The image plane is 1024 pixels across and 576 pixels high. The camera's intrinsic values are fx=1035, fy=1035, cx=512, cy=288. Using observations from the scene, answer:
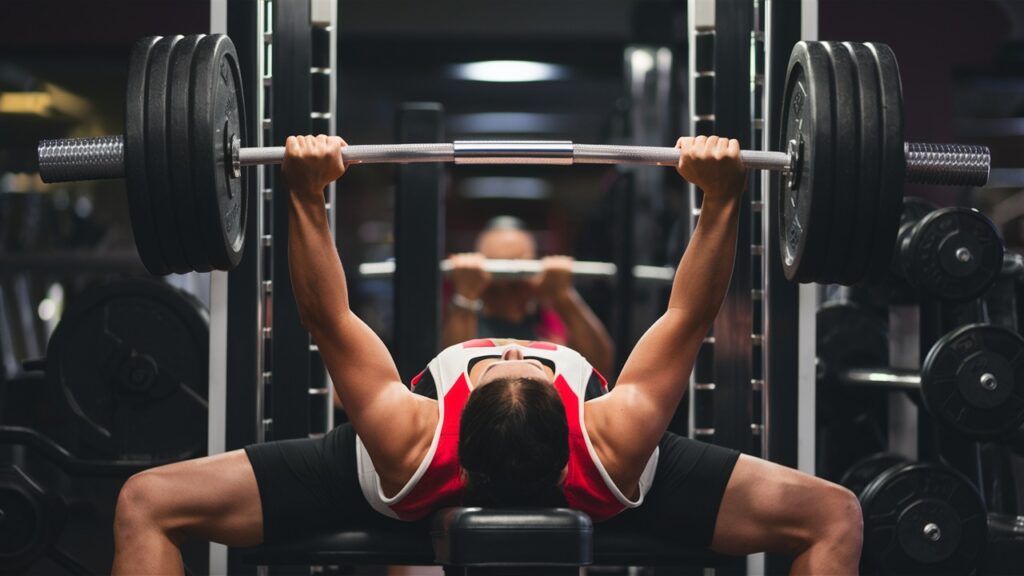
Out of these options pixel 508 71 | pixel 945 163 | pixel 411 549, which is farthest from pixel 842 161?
pixel 508 71

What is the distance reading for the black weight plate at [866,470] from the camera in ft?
7.72

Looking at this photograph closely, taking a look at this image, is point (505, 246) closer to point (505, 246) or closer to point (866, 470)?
point (505, 246)

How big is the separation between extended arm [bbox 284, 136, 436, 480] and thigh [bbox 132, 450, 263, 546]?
0.23 meters

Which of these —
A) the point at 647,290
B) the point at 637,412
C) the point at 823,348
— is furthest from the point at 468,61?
the point at 637,412

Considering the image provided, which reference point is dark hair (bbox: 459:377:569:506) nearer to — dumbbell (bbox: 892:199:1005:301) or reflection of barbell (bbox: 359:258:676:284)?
dumbbell (bbox: 892:199:1005:301)

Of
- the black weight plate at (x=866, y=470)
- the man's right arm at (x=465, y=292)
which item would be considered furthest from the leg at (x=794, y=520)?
the man's right arm at (x=465, y=292)

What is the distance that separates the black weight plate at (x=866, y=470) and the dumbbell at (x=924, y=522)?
0.28 m

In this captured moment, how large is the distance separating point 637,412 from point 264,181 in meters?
0.95

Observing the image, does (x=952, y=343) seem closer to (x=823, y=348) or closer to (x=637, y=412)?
(x=823, y=348)

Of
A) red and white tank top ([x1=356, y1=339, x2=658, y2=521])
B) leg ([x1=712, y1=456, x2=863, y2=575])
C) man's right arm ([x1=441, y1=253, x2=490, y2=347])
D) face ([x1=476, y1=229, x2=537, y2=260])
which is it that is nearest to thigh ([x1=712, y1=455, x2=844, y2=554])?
leg ([x1=712, y1=456, x2=863, y2=575])

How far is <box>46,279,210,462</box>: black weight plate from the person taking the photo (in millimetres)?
2166

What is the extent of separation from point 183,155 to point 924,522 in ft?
5.08

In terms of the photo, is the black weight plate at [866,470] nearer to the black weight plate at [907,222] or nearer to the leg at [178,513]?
the black weight plate at [907,222]

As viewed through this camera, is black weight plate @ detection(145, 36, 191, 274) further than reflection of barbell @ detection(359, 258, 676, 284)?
No
